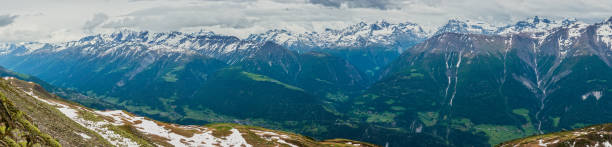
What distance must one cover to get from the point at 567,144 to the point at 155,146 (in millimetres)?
167537

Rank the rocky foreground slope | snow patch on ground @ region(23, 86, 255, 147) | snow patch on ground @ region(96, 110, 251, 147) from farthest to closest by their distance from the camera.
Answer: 1. snow patch on ground @ region(96, 110, 251, 147)
2. snow patch on ground @ region(23, 86, 255, 147)
3. the rocky foreground slope

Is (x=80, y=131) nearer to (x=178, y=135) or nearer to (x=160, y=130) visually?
(x=178, y=135)

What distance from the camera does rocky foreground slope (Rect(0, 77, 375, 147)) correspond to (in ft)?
173

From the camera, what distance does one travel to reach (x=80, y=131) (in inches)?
3226

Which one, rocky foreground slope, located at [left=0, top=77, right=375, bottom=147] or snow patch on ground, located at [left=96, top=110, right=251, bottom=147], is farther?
snow patch on ground, located at [left=96, top=110, right=251, bottom=147]

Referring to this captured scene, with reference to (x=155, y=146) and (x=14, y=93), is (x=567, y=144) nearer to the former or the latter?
(x=155, y=146)

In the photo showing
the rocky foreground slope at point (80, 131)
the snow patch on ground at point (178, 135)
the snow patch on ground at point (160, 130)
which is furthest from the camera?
the snow patch on ground at point (178, 135)

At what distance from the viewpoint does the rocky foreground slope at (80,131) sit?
52875 millimetres

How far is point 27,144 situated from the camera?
5050cm

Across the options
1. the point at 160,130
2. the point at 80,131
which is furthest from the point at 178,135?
the point at 80,131

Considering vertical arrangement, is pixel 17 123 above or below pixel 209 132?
above

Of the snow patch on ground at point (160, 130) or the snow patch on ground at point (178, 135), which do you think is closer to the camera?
the snow patch on ground at point (160, 130)

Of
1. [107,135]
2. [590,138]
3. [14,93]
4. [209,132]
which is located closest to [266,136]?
[209,132]

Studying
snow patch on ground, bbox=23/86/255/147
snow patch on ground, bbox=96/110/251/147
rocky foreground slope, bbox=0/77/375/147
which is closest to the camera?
rocky foreground slope, bbox=0/77/375/147
